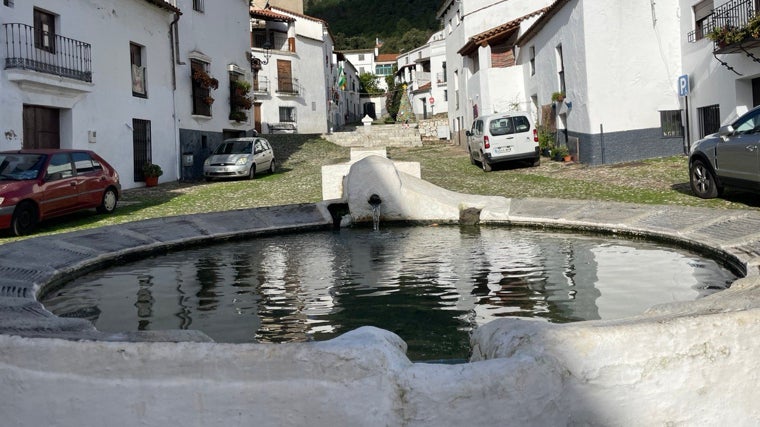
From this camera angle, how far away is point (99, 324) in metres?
6.47

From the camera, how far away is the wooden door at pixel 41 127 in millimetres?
20594

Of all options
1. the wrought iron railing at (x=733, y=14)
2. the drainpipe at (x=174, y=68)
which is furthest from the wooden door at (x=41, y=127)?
the wrought iron railing at (x=733, y=14)

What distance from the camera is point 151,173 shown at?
25703 mm

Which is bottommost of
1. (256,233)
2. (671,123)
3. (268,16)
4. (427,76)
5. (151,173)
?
(256,233)

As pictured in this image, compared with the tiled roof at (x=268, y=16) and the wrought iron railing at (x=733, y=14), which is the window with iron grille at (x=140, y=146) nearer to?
the wrought iron railing at (x=733, y=14)

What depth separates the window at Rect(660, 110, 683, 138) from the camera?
24.4 metres

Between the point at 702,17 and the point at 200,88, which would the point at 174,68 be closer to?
the point at 200,88

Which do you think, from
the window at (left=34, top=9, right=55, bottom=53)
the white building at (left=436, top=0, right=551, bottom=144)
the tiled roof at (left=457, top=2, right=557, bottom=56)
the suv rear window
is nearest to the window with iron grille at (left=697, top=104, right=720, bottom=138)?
the suv rear window

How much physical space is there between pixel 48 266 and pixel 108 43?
17.3m

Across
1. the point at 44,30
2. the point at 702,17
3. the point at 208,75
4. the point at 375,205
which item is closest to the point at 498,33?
the point at 208,75

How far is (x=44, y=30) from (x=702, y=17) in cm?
1989

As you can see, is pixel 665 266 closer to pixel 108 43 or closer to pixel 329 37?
pixel 108 43

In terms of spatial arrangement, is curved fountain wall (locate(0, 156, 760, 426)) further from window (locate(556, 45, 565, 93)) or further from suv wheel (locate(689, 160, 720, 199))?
window (locate(556, 45, 565, 93))

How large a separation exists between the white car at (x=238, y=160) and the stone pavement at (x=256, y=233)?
536 inches
